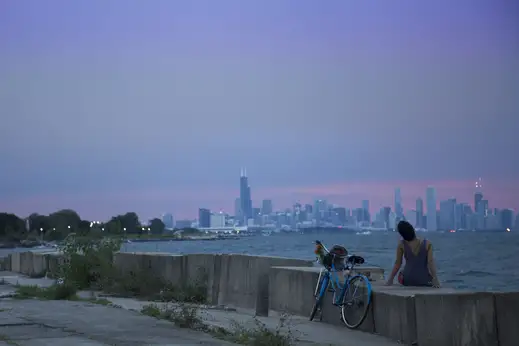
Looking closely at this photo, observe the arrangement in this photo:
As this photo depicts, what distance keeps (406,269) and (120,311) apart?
531 cm

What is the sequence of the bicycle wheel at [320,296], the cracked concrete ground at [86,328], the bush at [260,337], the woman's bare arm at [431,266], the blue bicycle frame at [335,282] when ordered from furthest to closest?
the bicycle wheel at [320,296], the blue bicycle frame at [335,282], the woman's bare arm at [431,266], the cracked concrete ground at [86,328], the bush at [260,337]

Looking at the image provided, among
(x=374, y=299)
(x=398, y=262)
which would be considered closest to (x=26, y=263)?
(x=398, y=262)

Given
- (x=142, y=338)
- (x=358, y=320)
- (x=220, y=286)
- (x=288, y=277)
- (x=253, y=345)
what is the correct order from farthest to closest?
(x=220, y=286) → (x=288, y=277) → (x=358, y=320) → (x=142, y=338) → (x=253, y=345)

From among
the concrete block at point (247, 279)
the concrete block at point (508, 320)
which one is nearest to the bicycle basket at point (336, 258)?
the concrete block at point (247, 279)

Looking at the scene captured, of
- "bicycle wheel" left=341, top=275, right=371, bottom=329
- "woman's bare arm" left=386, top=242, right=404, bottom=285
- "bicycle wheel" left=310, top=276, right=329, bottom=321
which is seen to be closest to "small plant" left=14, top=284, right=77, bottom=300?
"bicycle wheel" left=310, top=276, right=329, bottom=321

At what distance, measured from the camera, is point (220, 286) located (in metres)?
18.3

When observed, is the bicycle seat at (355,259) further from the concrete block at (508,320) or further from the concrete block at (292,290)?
the concrete block at (508,320)

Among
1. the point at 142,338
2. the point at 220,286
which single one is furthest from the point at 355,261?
the point at 220,286

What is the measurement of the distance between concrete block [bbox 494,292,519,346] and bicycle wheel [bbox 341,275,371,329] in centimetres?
215

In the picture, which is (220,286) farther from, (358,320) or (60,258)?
(60,258)

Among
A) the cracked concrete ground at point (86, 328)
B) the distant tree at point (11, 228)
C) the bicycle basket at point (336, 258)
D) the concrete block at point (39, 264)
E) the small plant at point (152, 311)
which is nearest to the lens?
the cracked concrete ground at point (86, 328)

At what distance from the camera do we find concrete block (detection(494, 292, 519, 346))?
10.7 meters

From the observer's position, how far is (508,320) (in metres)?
10.8

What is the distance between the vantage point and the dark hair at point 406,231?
1287 centimetres
